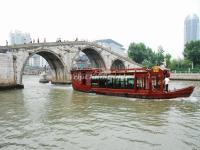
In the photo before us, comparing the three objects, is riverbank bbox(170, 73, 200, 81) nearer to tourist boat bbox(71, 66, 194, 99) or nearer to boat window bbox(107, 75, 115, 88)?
tourist boat bbox(71, 66, 194, 99)

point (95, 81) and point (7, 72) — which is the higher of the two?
point (7, 72)

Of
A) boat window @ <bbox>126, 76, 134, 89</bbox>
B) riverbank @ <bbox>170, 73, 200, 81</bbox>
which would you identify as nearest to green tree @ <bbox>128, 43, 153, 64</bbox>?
riverbank @ <bbox>170, 73, 200, 81</bbox>

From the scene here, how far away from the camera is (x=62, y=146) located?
937cm

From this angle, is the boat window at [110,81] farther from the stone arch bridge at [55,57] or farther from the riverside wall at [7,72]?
the stone arch bridge at [55,57]

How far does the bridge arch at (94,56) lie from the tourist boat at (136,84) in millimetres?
20127

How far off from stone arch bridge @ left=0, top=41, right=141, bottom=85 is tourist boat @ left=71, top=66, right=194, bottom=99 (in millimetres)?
8987

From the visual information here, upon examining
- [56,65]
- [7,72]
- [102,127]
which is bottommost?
[102,127]

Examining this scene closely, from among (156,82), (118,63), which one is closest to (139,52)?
(118,63)

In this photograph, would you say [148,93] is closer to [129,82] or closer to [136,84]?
[136,84]

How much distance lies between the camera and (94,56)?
Result: 49.1 metres

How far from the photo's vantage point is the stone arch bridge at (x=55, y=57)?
29.8 meters

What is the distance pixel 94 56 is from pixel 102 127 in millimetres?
37602

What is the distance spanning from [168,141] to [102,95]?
48.0 feet

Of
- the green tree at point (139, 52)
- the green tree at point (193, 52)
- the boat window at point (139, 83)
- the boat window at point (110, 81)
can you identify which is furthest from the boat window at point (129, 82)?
the green tree at point (139, 52)
